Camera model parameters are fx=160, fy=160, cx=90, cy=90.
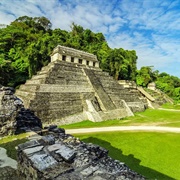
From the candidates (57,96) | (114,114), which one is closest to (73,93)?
(57,96)

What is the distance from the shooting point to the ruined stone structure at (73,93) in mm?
16812

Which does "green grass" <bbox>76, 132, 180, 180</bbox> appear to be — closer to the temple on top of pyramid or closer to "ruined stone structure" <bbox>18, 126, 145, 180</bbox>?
"ruined stone structure" <bbox>18, 126, 145, 180</bbox>

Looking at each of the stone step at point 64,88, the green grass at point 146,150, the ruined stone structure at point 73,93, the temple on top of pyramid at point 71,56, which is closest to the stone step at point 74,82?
the ruined stone structure at point 73,93

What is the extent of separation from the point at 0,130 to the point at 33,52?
22.4m

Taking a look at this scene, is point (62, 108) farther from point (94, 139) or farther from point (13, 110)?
point (13, 110)

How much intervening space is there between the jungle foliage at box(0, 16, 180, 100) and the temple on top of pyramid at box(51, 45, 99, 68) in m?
5.27

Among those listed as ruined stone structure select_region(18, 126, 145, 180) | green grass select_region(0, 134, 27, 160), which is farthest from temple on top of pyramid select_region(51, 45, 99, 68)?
ruined stone structure select_region(18, 126, 145, 180)

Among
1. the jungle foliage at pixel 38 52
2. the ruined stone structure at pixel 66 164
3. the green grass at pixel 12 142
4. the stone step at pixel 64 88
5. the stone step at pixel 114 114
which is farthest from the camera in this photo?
the jungle foliage at pixel 38 52

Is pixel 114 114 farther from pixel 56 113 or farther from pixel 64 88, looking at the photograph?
pixel 56 113

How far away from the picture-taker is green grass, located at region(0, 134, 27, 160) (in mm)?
6260

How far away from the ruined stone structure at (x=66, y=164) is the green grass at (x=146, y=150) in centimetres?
389

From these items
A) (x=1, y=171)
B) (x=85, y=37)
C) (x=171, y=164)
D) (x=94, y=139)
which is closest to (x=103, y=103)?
→ (x=94, y=139)

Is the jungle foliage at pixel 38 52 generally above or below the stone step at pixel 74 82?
above

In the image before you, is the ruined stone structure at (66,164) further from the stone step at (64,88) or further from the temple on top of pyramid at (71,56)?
the temple on top of pyramid at (71,56)
